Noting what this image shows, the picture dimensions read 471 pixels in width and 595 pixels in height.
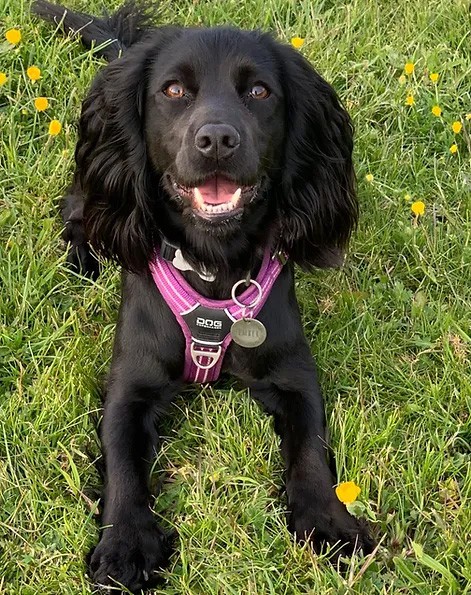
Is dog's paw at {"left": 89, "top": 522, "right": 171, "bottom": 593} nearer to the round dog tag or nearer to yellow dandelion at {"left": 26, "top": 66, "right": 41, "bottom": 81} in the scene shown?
the round dog tag

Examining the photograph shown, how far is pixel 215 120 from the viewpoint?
1.89m

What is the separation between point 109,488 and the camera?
2039 mm

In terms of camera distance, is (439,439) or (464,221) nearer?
(439,439)

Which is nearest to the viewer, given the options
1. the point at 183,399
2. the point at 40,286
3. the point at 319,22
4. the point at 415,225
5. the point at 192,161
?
the point at 192,161

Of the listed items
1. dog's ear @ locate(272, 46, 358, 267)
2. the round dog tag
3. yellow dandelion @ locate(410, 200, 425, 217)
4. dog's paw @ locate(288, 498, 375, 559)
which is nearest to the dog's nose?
dog's ear @ locate(272, 46, 358, 267)

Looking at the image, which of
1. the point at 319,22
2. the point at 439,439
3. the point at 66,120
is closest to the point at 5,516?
the point at 439,439

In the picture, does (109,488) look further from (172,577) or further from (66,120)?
(66,120)

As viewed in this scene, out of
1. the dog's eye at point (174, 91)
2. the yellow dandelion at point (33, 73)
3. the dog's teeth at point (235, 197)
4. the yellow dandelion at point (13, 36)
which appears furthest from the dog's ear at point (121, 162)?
the yellow dandelion at point (13, 36)

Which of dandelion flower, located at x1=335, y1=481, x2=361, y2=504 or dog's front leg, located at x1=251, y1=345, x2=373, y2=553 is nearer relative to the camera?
dandelion flower, located at x1=335, y1=481, x2=361, y2=504

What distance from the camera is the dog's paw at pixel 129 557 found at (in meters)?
1.90

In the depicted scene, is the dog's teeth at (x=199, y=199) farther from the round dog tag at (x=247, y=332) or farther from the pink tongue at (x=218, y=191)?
the round dog tag at (x=247, y=332)

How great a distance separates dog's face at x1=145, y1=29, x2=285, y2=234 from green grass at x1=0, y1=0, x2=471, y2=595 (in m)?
0.56

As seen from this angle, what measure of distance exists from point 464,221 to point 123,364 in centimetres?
131

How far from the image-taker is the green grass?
196 centimetres
